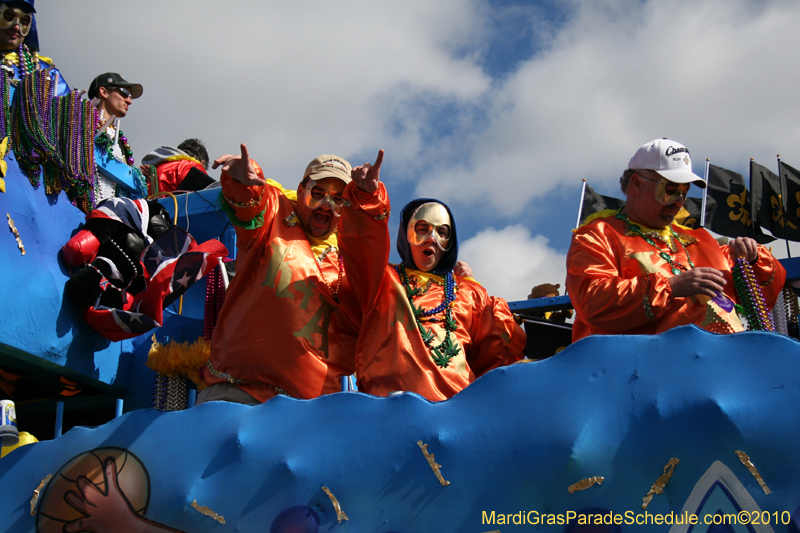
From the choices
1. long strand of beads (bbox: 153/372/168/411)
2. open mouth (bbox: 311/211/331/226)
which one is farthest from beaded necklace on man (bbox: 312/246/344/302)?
long strand of beads (bbox: 153/372/168/411)

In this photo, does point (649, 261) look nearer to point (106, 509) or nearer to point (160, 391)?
point (106, 509)

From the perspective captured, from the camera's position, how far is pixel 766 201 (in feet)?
20.1

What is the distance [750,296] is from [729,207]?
11.7 ft

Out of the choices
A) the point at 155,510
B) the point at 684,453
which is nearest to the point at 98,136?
the point at 155,510

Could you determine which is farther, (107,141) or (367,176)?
(107,141)

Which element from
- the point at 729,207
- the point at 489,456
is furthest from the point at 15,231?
the point at 729,207

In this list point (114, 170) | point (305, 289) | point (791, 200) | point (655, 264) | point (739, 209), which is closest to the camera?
point (655, 264)

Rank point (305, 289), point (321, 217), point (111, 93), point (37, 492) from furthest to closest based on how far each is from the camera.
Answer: point (111, 93) → point (321, 217) → point (305, 289) → point (37, 492)

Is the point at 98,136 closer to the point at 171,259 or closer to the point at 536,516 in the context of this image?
the point at 171,259

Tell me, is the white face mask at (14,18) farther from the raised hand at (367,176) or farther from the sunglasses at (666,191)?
the sunglasses at (666,191)

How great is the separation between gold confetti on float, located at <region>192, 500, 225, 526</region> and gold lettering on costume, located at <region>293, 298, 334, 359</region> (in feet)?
3.16

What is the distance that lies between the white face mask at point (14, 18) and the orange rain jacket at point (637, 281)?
3.70 metres

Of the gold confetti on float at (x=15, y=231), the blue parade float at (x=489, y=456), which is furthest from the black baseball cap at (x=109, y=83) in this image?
the blue parade float at (x=489, y=456)

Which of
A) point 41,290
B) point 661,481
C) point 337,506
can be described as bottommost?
point 337,506
